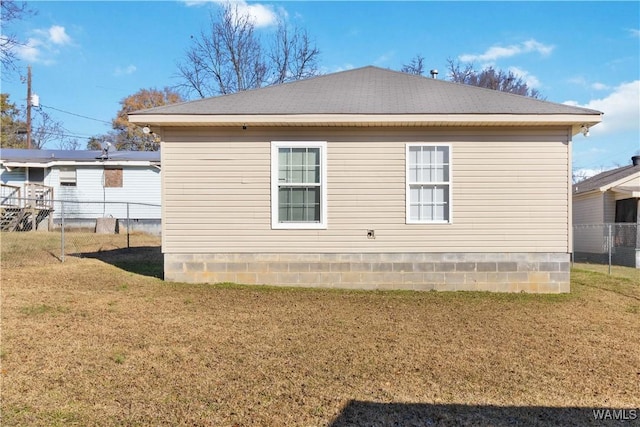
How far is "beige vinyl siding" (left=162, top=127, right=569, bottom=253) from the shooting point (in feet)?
26.3

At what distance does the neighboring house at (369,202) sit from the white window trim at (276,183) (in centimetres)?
2

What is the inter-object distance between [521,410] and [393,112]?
552 cm

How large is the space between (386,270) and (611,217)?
1415 cm

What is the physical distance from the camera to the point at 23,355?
4.22 m

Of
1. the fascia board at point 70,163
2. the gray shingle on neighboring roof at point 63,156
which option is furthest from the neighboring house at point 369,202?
the gray shingle on neighboring roof at point 63,156

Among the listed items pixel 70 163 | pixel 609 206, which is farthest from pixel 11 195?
pixel 609 206

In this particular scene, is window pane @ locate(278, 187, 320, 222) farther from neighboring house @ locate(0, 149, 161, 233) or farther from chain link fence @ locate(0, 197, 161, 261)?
neighboring house @ locate(0, 149, 161, 233)

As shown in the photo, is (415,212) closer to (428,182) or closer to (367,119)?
(428,182)

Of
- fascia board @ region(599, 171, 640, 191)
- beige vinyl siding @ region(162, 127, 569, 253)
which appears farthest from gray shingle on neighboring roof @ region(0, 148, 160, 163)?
fascia board @ region(599, 171, 640, 191)

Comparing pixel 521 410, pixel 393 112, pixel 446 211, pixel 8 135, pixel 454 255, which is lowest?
pixel 521 410

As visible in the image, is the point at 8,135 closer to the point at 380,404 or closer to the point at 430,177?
the point at 430,177

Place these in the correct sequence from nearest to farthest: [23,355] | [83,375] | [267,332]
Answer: [83,375] < [23,355] < [267,332]

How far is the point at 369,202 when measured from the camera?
8102mm

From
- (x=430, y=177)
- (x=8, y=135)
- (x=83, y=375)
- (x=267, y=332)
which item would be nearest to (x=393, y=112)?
(x=430, y=177)
